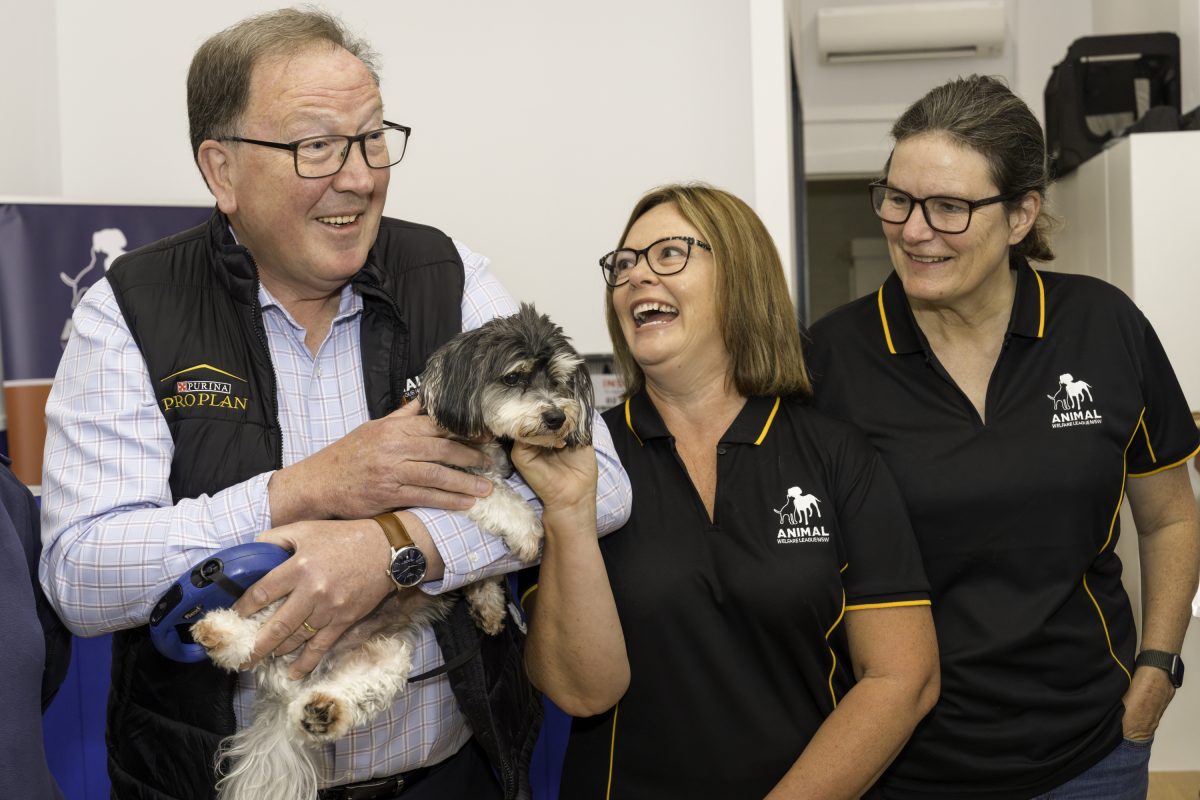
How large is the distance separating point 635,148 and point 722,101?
15.9 inches

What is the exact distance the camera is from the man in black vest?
62.5 inches

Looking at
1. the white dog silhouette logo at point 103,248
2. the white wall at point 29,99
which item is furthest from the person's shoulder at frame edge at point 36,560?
the white wall at point 29,99

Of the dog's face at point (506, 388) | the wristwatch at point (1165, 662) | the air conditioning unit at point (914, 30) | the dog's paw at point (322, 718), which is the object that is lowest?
the wristwatch at point (1165, 662)

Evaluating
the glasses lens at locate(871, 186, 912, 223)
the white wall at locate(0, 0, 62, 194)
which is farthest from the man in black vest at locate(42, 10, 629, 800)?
the white wall at locate(0, 0, 62, 194)

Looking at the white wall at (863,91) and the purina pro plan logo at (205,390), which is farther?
the white wall at (863,91)

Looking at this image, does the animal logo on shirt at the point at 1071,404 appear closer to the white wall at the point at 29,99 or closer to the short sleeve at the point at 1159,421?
the short sleeve at the point at 1159,421

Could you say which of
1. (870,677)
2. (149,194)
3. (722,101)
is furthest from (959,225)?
(149,194)

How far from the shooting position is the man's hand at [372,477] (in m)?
1.62

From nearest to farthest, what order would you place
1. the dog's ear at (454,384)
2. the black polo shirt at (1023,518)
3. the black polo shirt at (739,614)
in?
1. the dog's ear at (454,384)
2. the black polo shirt at (739,614)
3. the black polo shirt at (1023,518)

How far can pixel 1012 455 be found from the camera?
2123mm

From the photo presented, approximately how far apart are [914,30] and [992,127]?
4.21 meters

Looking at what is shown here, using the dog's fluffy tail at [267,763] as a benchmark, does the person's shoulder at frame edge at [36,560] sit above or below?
above

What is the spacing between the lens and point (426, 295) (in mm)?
1888

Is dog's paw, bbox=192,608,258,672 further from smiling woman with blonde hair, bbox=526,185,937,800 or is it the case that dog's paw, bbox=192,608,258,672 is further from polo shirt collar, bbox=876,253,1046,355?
polo shirt collar, bbox=876,253,1046,355
